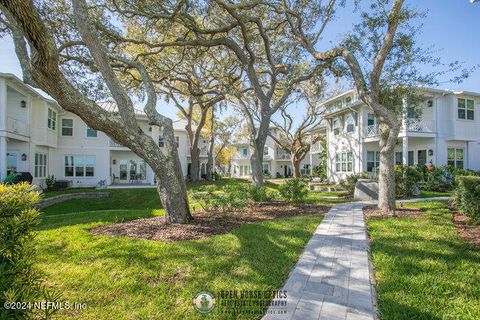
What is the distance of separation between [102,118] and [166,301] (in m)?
4.14

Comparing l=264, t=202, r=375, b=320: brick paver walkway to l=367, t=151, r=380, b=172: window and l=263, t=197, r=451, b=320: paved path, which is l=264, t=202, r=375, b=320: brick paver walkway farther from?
l=367, t=151, r=380, b=172: window

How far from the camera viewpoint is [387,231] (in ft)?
22.5

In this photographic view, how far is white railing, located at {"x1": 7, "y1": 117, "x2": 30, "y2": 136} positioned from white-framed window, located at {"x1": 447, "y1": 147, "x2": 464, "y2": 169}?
1123 inches

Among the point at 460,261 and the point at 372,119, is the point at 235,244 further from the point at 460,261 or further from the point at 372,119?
the point at 372,119

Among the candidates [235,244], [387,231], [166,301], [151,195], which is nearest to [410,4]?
[387,231]

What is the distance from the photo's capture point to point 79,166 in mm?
22281

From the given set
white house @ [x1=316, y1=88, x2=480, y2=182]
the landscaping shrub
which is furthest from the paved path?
white house @ [x1=316, y1=88, x2=480, y2=182]

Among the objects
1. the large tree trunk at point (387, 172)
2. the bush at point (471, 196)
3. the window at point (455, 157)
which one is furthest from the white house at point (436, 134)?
the bush at point (471, 196)

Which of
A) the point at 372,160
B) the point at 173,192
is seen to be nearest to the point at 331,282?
the point at 173,192

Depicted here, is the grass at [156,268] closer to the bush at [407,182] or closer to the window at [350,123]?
the bush at [407,182]

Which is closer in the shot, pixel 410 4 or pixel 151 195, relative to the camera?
pixel 410 4

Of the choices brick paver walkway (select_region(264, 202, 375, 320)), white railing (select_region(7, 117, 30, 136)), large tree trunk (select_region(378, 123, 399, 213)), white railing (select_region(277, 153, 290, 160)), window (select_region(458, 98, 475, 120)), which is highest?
window (select_region(458, 98, 475, 120))

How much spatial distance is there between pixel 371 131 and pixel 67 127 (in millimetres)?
24445

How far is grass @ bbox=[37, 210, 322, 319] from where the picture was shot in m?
3.45
